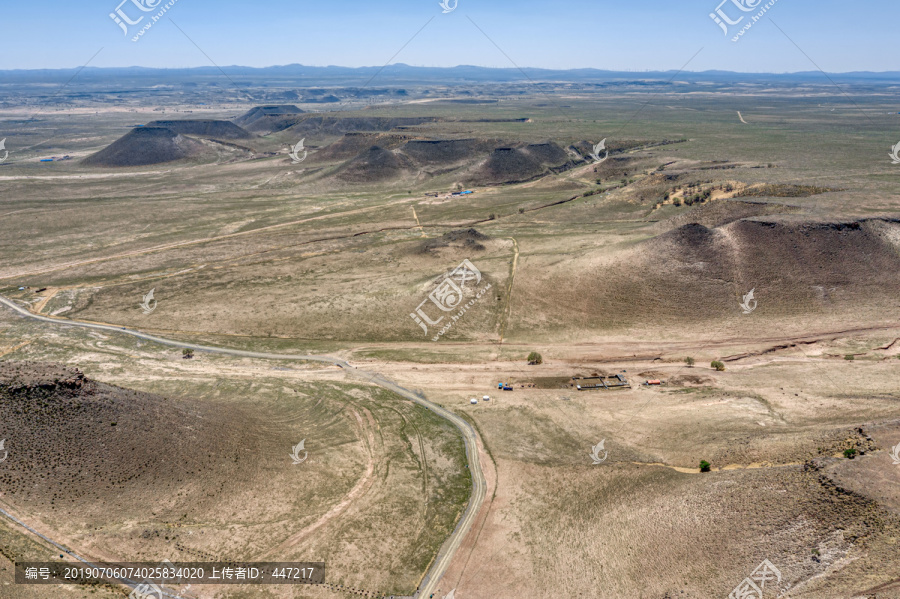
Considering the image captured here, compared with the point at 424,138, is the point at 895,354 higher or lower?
lower

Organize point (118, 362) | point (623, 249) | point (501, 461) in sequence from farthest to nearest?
1. point (623, 249)
2. point (118, 362)
3. point (501, 461)

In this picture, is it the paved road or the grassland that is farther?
the paved road

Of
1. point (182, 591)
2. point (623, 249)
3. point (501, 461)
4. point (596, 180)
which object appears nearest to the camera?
point (182, 591)

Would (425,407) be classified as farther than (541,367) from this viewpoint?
No

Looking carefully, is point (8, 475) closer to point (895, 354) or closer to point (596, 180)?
point (895, 354)

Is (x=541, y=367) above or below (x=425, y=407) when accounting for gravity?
above

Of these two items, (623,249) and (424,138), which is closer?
(623,249)

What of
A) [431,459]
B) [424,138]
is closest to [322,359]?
[431,459]

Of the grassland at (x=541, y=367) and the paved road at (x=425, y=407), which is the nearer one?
the grassland at (x=541, y=367)
